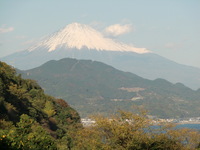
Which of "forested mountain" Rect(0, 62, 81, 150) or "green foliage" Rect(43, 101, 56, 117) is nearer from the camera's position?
"forested mountain" Rect(0, 62, 81, 150)

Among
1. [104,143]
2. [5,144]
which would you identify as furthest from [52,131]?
[5,144]

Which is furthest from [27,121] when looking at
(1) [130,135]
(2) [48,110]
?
(2) [48,110]

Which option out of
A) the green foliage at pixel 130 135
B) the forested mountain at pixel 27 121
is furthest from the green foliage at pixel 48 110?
the green foliage at pixel 130 135

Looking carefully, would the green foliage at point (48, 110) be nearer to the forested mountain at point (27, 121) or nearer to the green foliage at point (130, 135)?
the forested mountain at point (27, 121)

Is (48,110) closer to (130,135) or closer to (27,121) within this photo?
(27,121)

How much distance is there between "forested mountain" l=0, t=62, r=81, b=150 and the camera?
39.4 meters

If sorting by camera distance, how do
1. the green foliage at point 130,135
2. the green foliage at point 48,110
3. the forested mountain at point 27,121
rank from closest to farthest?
the green foliage at point 130,135
the forested mountain at point 27,121
the green foliage at point 48,110

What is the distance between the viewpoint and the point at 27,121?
52438 mm

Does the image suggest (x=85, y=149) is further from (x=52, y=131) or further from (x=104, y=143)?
(x=52, y=131)

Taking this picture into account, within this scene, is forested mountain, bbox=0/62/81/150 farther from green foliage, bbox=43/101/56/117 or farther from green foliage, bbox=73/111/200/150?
green foliage, bbox=73/111/200/150

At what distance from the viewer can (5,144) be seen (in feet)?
110

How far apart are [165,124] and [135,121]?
150 inches

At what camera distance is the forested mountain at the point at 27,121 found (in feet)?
129

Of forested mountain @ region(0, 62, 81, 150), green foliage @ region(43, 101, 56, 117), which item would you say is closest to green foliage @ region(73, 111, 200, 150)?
forested mountain @ region(0, 62, 81, 150)
